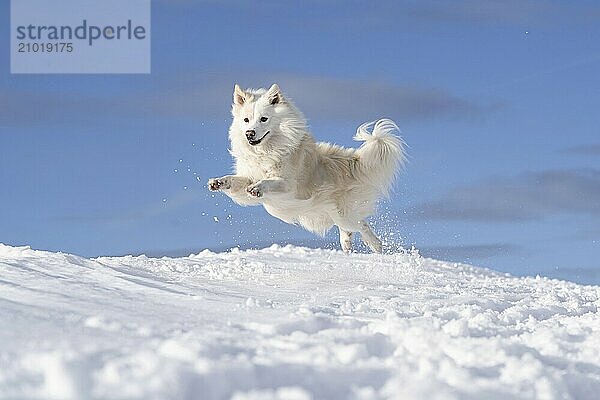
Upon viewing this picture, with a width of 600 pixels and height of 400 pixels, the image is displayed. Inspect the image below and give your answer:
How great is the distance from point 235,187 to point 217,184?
29 centimetres

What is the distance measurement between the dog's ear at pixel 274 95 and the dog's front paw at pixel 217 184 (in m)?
1.33

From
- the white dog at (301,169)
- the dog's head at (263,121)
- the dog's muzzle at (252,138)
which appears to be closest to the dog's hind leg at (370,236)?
the white dog at (301,169)

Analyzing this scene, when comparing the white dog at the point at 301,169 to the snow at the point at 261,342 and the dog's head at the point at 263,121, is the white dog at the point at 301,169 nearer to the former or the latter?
the dog's head at the point at 263,121

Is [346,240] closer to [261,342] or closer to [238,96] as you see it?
[238,96]

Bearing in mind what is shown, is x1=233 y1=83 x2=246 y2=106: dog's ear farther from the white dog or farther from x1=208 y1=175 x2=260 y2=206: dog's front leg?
x1=208 y1=175 x2=260 y2=206: dog's front leg

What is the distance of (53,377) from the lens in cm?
279

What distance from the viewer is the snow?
2904 millimetres

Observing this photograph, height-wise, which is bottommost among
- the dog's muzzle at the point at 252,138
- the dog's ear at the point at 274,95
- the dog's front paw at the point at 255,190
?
the dog's front paw at the point at 255,190

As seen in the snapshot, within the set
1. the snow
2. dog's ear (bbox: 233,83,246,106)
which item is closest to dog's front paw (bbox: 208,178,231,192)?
dog's ear (bbox: 233,83,246,106)

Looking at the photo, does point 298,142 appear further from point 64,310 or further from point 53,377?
point 53,377

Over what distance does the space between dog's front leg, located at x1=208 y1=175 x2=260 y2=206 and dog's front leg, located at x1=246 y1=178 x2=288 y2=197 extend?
0.55ft

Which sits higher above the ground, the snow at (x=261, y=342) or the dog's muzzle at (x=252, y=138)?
the dog's muzzle at (x=252, y=138)

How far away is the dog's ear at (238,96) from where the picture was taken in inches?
359

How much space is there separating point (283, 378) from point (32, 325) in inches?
51.7
